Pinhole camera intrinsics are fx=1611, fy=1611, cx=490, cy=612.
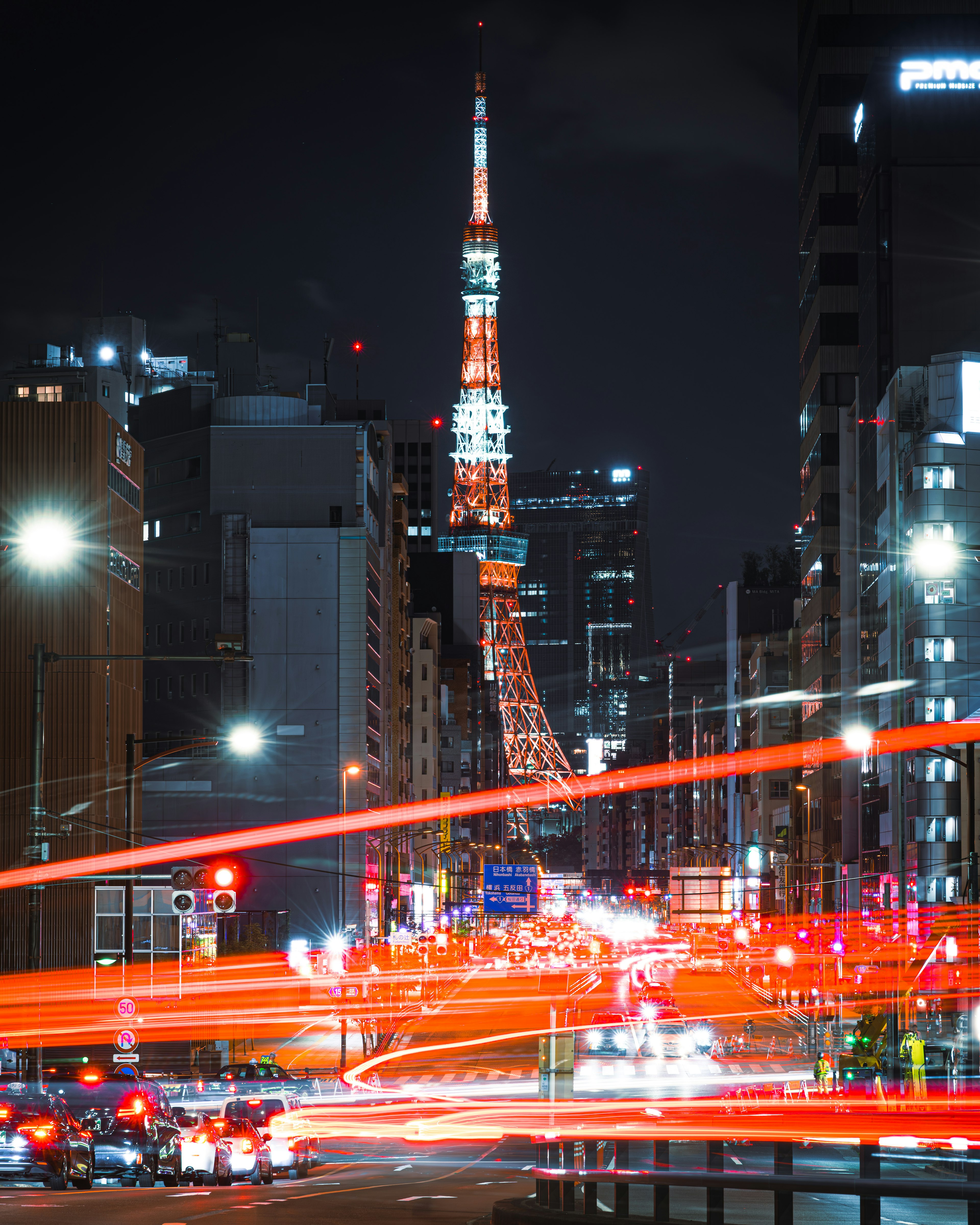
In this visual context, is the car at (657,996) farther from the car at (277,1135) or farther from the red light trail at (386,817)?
the car at (277,1135)

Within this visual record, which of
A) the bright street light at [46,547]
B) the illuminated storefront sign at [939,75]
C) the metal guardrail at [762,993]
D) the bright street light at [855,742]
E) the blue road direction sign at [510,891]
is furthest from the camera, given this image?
the illuminated storefront sign at [939,75]

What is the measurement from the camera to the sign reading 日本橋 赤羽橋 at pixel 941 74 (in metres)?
92.5

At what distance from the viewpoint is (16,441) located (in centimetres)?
6531

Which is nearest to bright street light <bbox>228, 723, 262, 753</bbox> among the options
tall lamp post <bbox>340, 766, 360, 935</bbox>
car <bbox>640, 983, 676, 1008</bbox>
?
car <bbox>640, 983, 676, 1008</bbox>

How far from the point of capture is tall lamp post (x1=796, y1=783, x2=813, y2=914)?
392ft

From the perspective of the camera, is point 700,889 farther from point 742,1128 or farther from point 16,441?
point 742,1128

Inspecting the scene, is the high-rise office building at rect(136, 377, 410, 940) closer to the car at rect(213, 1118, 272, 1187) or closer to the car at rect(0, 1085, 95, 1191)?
the car at rect(213, 1118, 272, 1187)

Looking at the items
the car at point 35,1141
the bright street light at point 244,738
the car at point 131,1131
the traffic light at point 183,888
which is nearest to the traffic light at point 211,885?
the traffic light at point 183,888

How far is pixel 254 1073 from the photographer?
42000 millimetres

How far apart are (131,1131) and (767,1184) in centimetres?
1873

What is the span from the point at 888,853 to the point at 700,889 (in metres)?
23.9

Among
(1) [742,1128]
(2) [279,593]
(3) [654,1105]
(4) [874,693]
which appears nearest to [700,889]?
(4) [874,693]

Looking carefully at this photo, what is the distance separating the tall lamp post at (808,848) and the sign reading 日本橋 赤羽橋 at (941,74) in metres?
51.6

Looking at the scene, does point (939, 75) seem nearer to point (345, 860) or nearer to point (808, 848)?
point (808, 848)
